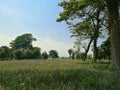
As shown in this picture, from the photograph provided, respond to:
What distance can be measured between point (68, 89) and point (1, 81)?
248cm

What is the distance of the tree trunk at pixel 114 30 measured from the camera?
23484 mm

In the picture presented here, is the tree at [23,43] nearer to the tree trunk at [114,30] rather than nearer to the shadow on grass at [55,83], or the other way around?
the tree trunk at [114,30]

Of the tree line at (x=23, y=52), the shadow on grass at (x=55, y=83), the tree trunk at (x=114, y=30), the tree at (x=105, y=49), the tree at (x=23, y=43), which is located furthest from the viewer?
the tree at (x=23, y=43)

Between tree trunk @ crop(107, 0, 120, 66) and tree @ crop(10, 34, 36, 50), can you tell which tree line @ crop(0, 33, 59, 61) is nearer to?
tree @ crop(10, 34, 36, 50)

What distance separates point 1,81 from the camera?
7.48m

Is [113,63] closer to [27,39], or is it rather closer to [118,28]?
[118,28]

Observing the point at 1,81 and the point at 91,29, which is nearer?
the point at 1,81

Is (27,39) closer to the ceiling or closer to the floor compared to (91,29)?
closer to the ceiling

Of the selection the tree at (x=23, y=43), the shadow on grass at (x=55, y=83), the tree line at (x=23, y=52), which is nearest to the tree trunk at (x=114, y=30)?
the shadow on grass at (x=55, y=83)

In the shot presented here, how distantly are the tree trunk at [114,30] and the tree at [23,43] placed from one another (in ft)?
420

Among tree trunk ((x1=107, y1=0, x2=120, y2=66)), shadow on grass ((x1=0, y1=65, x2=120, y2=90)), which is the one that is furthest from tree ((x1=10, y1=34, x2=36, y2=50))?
shadow on grass ((x1=0, y1=65, x2=120, y2=90))

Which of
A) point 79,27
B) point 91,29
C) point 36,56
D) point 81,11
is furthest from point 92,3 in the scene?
point 36,56

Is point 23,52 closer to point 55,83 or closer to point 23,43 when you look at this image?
point 23,43

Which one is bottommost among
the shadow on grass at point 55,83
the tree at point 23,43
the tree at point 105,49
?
the shadow on grass at point 55,83
